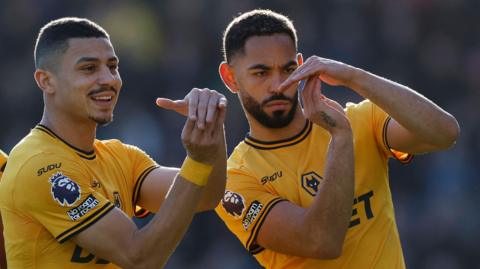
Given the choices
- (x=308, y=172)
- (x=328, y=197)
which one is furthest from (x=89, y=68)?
(x=328, y=197)

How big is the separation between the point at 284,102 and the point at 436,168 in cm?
890

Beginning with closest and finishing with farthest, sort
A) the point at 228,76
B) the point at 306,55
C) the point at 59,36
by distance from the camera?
the point at 59,36, the point at 228,76, the point at 306,55

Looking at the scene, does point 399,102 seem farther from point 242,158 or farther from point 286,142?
point 242,158

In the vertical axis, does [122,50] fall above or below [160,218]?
below

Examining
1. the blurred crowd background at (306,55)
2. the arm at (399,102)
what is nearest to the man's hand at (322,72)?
the arm at (399,102)

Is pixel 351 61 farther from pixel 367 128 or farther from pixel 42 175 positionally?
pixel 42 175

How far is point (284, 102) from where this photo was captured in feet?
22.9

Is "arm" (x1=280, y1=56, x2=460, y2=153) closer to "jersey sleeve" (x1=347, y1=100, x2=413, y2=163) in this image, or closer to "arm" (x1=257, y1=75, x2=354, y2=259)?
"arm" (x1=257, y1=75, x2=354, y2=259)

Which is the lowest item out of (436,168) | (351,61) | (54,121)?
(436,168)

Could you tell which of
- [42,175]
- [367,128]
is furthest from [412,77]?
[42,175]

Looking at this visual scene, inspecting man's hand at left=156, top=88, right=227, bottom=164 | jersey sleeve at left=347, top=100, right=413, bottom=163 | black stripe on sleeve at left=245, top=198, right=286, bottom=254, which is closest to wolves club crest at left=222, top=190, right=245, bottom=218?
black stripe on sleeve at left=245, top=198, right=286, bottom=254

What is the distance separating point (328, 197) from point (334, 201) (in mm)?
41

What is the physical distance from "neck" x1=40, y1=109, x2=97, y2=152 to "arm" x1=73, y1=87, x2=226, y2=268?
2.14ft

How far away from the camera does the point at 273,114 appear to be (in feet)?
22.9
